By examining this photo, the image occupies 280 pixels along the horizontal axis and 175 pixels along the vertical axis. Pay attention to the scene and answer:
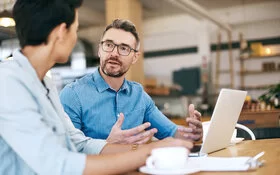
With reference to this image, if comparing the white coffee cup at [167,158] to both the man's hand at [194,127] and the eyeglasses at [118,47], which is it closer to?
the man's hand at [194,127]

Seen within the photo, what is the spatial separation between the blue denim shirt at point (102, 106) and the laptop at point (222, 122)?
0.57 m

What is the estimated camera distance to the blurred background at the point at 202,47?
1098 centimetres

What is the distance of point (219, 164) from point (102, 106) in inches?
44.9

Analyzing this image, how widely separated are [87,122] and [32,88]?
1161mm

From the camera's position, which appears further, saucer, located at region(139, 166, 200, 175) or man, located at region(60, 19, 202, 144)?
man, located at region(60, 19, 202, 144)

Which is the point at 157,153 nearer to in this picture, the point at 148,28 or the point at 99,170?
the point at 99,170

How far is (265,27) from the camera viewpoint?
11.6m

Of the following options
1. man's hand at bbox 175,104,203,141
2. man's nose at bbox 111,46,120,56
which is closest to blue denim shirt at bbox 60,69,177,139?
man's nose at bbox 111,46,120,56

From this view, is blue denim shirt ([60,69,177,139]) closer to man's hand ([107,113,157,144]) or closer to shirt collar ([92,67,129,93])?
shirt collar ([92,67,129,93])

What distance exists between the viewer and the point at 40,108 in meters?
1.28

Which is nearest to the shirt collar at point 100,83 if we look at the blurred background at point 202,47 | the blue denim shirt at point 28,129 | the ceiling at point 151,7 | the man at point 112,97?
the man at point 112,97

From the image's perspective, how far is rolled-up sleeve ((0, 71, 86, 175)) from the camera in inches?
45.3

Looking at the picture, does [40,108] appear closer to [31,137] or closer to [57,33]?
[31,137]

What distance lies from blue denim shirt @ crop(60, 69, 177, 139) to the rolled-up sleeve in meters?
1.16
